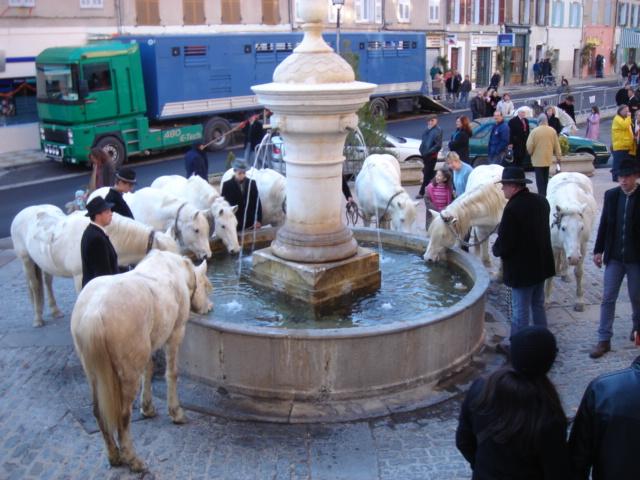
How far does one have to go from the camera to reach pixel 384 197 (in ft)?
33.9

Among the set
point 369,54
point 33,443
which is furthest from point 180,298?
point 369,54

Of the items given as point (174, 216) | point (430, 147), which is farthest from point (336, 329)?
point (430, 147)

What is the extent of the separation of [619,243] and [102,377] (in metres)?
4.97

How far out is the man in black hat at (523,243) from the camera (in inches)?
256

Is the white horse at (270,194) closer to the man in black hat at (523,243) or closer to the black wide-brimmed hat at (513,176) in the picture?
the man in black hat at (523,243)

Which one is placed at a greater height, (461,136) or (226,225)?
(461,136)

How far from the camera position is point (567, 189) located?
8.97 meters

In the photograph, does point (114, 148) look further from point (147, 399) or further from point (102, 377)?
point (102, 377)

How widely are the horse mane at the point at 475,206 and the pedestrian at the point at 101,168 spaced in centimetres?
486

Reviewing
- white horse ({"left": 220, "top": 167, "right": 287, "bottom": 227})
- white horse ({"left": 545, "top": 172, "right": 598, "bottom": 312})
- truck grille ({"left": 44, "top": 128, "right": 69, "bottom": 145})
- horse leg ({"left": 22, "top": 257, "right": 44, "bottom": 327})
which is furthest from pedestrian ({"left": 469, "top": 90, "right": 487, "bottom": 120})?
horse leg ({"left": 22, "top": 257, "right": 44, "bottom": 327})

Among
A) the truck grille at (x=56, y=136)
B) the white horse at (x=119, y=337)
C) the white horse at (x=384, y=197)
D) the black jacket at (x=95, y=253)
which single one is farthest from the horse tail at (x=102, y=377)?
the truck grille at (x=56, y=136)

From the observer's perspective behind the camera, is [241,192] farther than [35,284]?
Yes

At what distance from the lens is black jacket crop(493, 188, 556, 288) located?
651cm

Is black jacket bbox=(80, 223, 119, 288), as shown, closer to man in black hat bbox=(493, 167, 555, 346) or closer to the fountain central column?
the fountain central column
